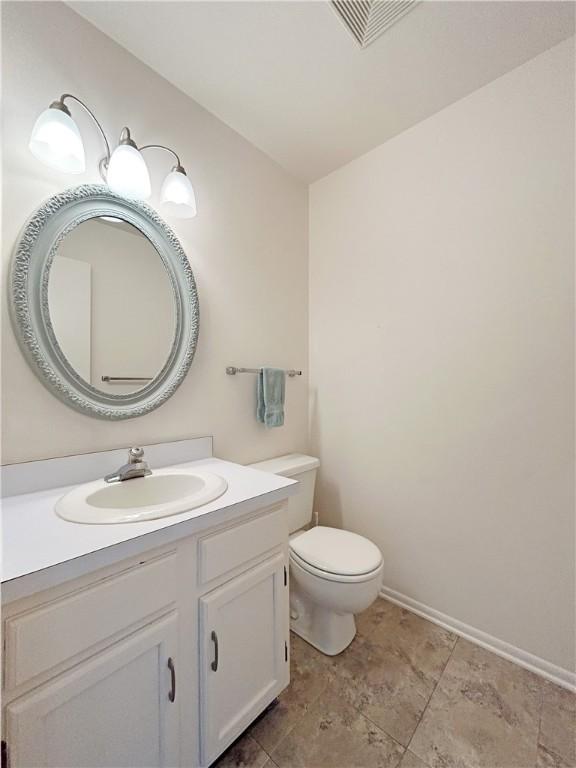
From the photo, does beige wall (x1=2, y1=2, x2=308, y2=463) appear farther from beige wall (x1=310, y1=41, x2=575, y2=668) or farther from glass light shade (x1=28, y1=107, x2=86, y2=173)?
beige wall (x1=310, y1=41, x2=575, y2=668)

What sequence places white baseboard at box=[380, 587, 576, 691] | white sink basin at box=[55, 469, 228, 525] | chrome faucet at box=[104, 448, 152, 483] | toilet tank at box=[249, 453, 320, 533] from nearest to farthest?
1. white sink basin at box=[55, 469, 228, 525]
2. chrome faucet at box=[104, 448, 152, 483]
3. white baseboard at box=[380, 587, 576, 691]
4. toilet tank at box=[249, 453, 320, 533]

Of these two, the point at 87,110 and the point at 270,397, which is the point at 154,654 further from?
the point at 87,110

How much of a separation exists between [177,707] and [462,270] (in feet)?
5.98

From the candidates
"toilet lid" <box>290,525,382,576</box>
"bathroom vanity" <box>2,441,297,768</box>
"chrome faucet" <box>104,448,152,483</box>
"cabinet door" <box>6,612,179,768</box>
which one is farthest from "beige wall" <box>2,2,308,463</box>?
"cabinet door" <box>6,612,179,768</box>

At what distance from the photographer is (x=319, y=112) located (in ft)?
4.87

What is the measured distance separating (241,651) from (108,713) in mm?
366

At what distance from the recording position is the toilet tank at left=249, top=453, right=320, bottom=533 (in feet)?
5.18

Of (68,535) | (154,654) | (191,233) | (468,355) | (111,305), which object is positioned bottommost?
(154,654)

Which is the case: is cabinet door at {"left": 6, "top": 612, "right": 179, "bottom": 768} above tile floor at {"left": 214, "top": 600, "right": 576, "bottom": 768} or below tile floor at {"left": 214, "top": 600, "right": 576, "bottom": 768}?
above

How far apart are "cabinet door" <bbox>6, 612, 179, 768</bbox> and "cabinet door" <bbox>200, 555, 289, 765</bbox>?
97 mm

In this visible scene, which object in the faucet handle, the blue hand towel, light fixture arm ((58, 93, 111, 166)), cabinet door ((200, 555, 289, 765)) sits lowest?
cabinet door ((200, 555, 289, 765))

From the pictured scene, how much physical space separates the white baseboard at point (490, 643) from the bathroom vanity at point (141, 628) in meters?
0.82

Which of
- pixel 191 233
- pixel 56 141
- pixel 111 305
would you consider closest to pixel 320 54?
pixel 191 233

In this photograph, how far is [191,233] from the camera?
139cm
